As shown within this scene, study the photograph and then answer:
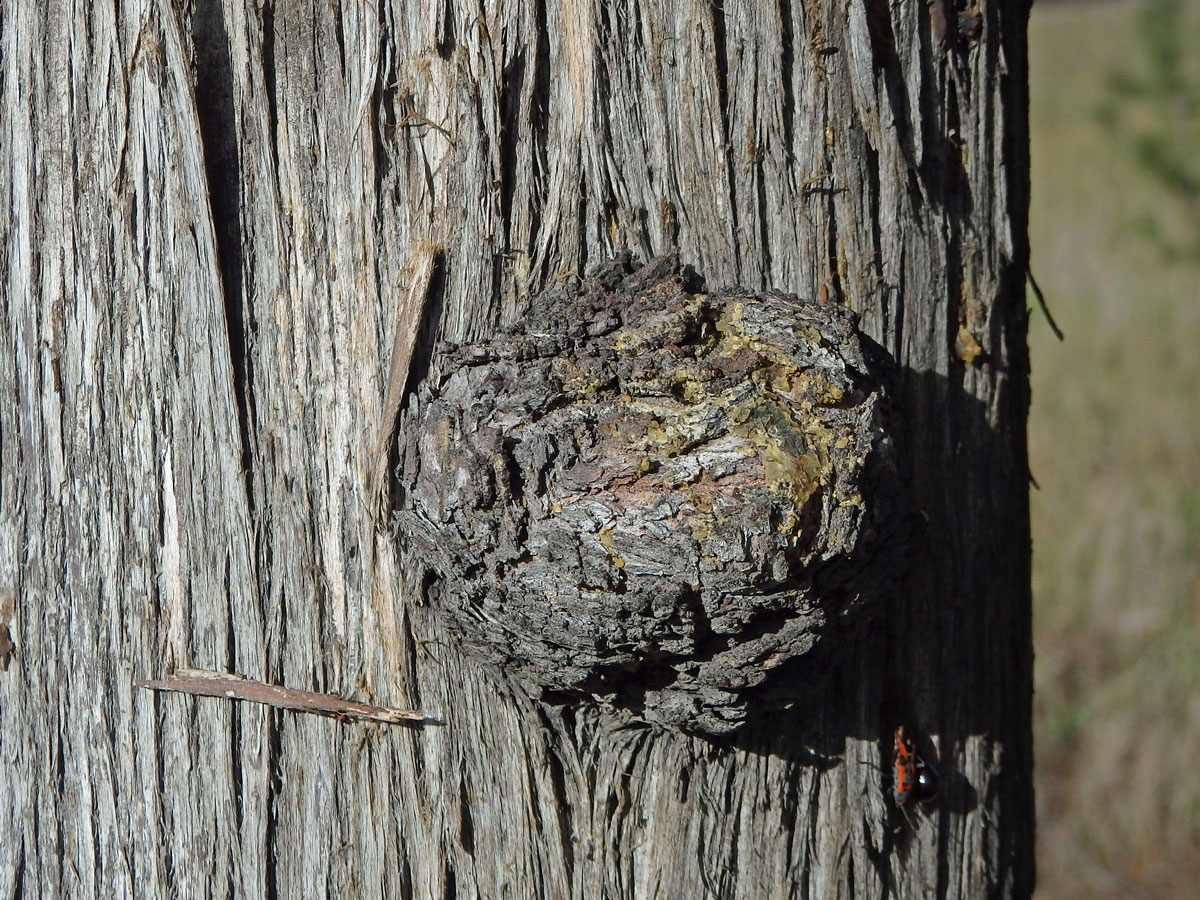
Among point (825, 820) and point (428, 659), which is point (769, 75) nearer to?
point (428, 659)

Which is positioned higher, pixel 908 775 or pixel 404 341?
pixel 404 341

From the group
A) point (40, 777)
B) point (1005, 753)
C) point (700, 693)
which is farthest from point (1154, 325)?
point (40, 777)

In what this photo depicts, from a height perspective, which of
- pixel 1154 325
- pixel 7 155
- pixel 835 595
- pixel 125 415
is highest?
pixel 1154 325

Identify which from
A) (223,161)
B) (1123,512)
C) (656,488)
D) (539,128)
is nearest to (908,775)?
(656,488)

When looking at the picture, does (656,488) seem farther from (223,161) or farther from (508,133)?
(223,161)

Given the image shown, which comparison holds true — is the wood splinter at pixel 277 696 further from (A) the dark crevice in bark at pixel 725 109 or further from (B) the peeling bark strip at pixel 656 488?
(A) the dark crevice in bark at pixel 725 109

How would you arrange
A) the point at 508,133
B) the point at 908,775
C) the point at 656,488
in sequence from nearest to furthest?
the point at 656,488
the point at 508,133
the point at 908,775

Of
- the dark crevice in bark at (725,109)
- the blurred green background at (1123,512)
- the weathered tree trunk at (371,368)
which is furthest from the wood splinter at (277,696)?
the blurred green background at (1123,512)
